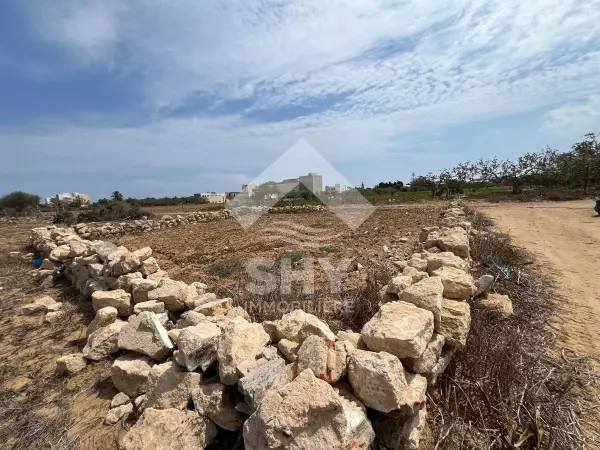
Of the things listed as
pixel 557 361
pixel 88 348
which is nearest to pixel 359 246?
pixel 557 361

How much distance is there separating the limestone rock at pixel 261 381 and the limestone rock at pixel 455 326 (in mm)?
1361

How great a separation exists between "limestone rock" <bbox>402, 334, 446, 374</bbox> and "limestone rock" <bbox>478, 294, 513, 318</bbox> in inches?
58.7

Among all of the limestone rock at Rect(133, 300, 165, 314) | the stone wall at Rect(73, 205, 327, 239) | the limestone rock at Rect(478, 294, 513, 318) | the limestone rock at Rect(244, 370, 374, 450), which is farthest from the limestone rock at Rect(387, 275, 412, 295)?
the stone wall at Rect(73, 205, 327, 239)

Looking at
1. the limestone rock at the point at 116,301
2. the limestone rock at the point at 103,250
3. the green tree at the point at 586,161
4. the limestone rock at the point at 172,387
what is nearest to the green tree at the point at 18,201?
the limestone rock at the point at 103,250

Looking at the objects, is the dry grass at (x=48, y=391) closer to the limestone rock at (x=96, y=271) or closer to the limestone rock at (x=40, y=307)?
the limestone rock at (x=40, y=307)

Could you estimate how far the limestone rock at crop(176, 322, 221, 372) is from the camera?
7.68 ft

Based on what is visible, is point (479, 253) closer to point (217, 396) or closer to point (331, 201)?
point (217, 396)

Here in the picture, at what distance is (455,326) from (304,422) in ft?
5.36

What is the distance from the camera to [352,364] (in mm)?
1995

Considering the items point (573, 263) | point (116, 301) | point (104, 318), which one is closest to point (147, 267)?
point (116, 301)

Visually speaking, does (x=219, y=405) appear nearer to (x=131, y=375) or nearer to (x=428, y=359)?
(x=131, y=375)

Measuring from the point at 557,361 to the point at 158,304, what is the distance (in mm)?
3953

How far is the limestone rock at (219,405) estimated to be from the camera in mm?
2098

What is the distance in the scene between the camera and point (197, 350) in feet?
7.70
